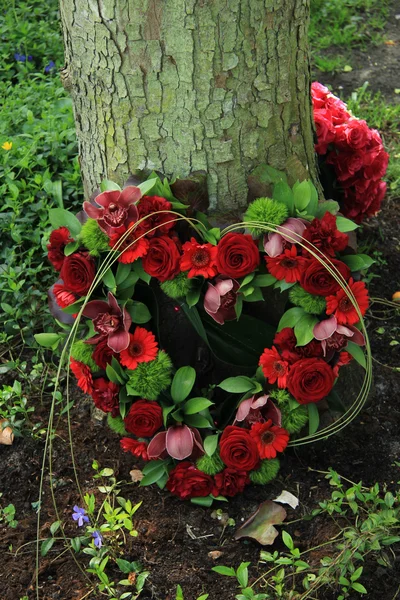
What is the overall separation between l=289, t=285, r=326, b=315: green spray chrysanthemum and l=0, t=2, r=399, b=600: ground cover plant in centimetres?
53

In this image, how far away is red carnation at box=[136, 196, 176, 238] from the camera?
2.10 m

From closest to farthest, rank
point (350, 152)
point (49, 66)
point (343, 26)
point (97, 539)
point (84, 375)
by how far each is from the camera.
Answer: point (97, 539) < point (84, 375) < point (350, 152) < point (49, 66) < point (343, 26)

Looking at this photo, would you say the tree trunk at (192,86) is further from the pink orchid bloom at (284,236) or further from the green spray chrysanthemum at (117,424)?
the green spray chrysanthemum at (117,424)

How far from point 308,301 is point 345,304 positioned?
0.10m

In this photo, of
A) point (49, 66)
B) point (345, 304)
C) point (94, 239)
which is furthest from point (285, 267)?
point (49, 66)

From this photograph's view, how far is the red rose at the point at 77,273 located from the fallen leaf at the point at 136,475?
0.62 meters

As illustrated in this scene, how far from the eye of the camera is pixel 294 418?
2172 mm

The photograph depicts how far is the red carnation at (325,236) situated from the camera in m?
2.07

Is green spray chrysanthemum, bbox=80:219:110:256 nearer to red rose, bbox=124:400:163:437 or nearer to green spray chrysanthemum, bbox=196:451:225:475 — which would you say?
red rose, bbox=124:400:163:437

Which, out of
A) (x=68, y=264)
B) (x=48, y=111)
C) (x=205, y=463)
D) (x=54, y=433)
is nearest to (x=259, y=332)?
(x=205, y=463)

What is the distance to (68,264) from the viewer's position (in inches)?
84.1

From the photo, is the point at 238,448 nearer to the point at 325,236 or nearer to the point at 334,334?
the point at 334,334

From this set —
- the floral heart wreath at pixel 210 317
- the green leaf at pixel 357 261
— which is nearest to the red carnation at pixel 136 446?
the floral heart wreath at pixel 210 317

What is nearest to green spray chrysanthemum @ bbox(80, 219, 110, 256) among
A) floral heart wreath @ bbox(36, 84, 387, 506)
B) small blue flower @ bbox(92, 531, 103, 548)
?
floral heart wreath @ bbox(36, 84, 387, 506)
